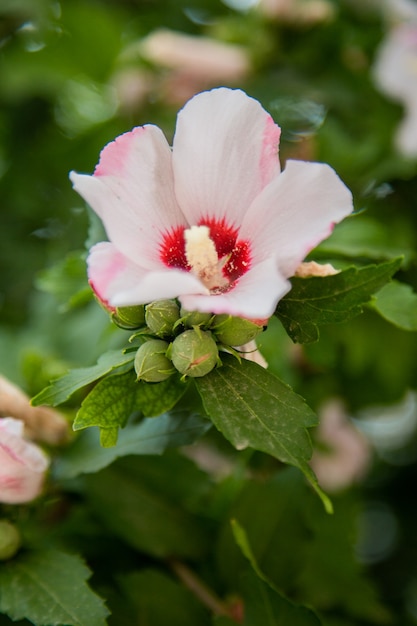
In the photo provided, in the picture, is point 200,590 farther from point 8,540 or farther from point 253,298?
point 253,298

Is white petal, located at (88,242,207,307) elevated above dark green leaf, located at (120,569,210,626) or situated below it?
above

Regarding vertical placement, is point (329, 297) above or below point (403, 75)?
above

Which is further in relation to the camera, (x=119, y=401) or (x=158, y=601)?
(x=158, y=601)

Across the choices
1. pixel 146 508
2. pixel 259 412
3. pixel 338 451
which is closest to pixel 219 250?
pixel 259 412

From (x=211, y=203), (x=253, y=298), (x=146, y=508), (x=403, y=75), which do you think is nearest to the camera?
(x=253, y=298)

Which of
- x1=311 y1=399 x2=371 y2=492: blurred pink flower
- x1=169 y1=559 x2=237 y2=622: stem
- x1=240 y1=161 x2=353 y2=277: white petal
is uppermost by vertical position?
x1=240 y1=161 x2=353 y2=277: white petal

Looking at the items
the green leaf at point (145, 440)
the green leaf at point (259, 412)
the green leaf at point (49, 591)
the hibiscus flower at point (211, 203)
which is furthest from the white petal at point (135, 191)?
the green leaf at point (49, 591)

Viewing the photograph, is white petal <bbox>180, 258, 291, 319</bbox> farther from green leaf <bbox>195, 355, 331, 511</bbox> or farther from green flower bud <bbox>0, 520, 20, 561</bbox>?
green flower bud <bbox>0, 520, 20, 561</bbox>

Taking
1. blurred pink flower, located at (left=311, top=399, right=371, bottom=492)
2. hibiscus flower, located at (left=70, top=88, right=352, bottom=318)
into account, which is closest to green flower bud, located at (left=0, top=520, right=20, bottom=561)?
hibiscus flower, located at (left=70, top=88, right=352, bottom=318)
